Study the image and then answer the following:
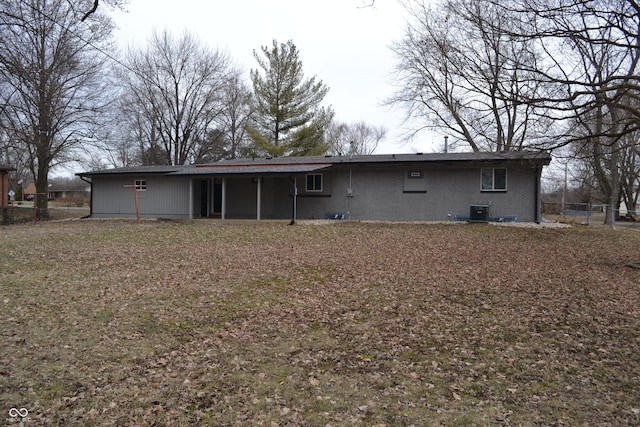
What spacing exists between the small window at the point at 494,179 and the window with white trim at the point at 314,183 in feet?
23.6

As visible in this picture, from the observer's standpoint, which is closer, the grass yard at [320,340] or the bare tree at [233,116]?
the grass yard at [320,340]

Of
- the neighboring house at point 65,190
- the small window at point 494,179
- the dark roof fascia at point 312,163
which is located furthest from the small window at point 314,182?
the neighboring house at point 65,190

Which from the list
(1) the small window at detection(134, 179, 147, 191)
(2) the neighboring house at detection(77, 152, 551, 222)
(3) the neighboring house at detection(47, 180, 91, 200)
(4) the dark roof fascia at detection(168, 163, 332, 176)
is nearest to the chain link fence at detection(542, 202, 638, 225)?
(2) the neighboring house at detection(77, 152, 551, 222)

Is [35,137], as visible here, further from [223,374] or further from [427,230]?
[223,374]

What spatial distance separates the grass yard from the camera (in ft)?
10.9

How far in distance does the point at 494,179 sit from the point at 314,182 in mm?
7934

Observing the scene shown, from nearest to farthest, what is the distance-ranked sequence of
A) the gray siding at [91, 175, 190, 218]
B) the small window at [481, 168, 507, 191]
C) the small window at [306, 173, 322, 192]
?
the small window at [481, 168, 507, 191]
the small window at [306, 173, 322, 192]
the gray siding at [91, 175, 190, 218]

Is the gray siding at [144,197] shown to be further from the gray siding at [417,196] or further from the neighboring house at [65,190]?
the neighboring house at [65,190]

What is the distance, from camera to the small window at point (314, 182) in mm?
19891

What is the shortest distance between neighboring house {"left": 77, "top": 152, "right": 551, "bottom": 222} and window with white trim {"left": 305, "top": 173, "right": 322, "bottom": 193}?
1.9 inches

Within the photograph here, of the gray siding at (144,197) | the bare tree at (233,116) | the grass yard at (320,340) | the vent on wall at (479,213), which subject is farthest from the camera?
the bare tree at (233,116)

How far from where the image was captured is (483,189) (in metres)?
18.0

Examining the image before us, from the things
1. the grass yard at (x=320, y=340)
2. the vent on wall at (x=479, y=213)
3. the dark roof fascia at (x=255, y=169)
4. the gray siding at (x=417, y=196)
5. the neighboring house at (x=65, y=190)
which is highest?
the neighboring house at (x=65, y=190)

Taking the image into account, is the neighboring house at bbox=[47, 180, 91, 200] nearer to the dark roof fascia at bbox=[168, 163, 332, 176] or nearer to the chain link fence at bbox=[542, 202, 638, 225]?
the dark roof fascia at bbox=[168, 163, 332, 176]
